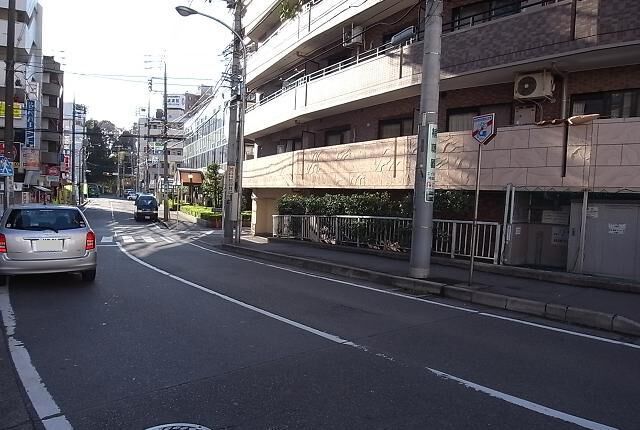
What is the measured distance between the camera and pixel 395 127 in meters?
18.9

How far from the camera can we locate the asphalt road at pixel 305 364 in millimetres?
4262

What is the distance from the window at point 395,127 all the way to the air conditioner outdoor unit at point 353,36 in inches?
134

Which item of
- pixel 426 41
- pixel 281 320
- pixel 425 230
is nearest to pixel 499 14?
pixel 426 41

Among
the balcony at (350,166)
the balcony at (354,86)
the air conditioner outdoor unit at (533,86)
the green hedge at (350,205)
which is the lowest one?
the green hedge at (350,205)

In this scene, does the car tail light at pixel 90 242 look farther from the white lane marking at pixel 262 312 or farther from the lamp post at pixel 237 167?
the lamp post at pixel 237 167

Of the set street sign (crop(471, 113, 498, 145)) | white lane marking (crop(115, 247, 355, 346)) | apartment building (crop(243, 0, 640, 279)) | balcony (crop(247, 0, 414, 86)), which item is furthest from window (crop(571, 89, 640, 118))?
white lane marking (crop(115, 247, 355, 346))

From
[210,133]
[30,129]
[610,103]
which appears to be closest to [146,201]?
[30,129]

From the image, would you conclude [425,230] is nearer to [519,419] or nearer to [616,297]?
[616,297]

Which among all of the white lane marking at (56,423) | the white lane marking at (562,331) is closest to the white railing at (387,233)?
the white lane marking at (562,331)

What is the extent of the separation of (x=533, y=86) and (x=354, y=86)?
7125 millimetres

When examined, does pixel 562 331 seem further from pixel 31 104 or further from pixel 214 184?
pixel 31 104

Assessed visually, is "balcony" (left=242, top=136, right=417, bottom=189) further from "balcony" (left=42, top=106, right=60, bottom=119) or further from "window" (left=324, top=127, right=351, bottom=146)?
"balcony" (left=42, top=106, right=60, bottom=119)

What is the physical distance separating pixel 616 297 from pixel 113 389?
8.71 meters

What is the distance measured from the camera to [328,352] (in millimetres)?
6020
